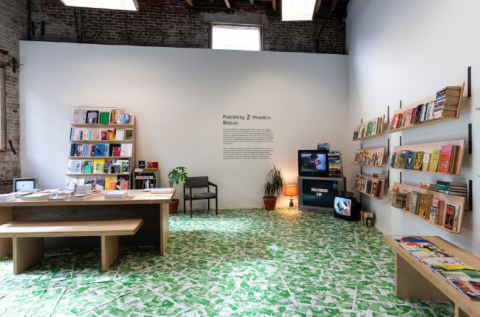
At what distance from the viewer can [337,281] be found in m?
2.61

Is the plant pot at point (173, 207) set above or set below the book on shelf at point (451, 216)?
below

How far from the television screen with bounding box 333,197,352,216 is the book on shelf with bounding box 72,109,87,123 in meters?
5.63

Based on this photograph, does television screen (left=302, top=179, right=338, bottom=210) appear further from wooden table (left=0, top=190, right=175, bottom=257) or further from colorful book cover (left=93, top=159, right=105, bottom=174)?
colorful book cover (left=93, top=159, right=105, bottom=174)

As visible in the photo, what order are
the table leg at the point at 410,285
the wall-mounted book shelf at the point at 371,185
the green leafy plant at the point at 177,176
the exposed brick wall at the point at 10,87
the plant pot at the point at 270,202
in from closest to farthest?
the table leg at the point at 410,285, the wall-mounted book shelf at the point at 371,185, the exposed brick wall at the point at 10,87, the green leafy plant at the point at 177,176, the plant pot at the point at 270,202

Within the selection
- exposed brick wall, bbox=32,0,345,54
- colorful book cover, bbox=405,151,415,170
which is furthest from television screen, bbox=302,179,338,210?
exposed brick wall, bbox=32,0,345,54

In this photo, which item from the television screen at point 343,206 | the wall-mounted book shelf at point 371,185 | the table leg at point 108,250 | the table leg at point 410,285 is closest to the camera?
the table leg at point 410,285

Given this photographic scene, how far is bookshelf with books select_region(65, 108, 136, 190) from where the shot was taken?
5355 mm

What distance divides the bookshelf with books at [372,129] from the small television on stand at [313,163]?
78 centimetres

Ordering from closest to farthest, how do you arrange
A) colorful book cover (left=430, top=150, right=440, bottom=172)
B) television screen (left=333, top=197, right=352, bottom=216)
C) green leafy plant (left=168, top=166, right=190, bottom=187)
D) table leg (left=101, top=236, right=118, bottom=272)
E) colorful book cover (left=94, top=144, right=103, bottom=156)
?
colorful book cover (left=430, top=150, right=440, bottom=172) → table leg (left=101, top=236, right=118, bottom=272) → television screen (left=333, top=197, right=352, bottom=216) → green leafy plant (left=168, top=166, right=190, bottom=187) → colorful book cover (left=94, top=144, right=103, bottom=156)

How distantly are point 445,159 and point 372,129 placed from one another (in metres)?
1.91

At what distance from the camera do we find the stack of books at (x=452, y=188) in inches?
98.6

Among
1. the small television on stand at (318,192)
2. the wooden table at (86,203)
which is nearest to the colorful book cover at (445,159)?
the small television on stand at (318,192)

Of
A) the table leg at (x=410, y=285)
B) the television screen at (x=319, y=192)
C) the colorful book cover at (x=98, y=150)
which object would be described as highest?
the colorful book cover at (x=98, y=150)

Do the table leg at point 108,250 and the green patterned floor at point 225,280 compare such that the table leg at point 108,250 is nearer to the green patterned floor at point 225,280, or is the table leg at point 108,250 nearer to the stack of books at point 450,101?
the green patterned floor at point 225,280
